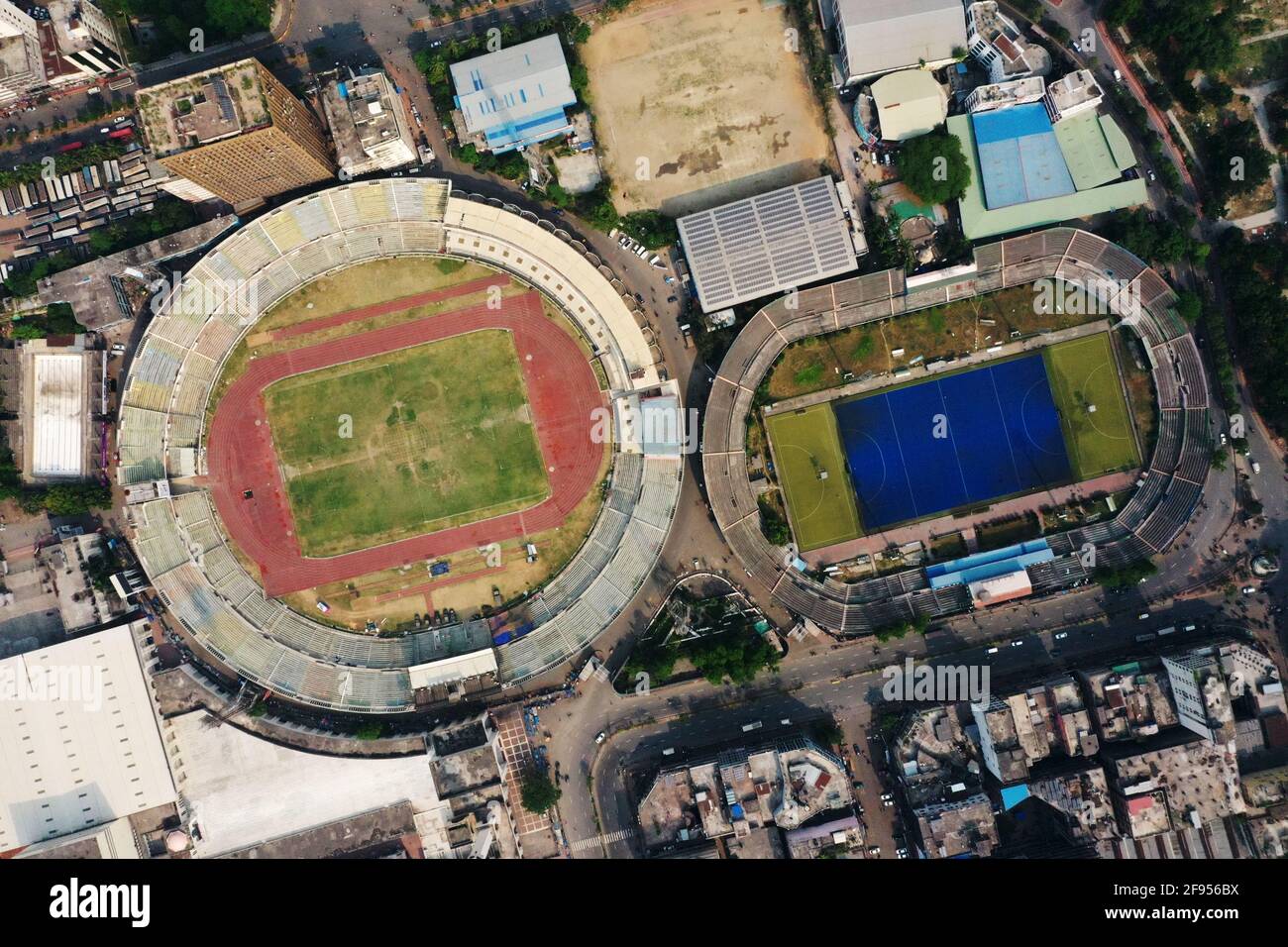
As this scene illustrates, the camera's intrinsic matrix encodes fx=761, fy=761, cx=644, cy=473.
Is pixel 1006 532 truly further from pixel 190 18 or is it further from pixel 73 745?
pixel 190 18

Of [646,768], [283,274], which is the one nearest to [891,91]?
[283,274]

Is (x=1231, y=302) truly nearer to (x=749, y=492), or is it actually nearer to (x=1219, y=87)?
(x=1219, y=87)

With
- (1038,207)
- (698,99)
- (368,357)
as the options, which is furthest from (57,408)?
(1038,207)

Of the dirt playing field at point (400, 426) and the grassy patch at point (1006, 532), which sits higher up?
the dirt playing field at point (400, 426)

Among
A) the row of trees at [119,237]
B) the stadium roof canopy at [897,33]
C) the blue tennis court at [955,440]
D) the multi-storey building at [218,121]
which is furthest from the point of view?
the blue tennis court at [955,440]

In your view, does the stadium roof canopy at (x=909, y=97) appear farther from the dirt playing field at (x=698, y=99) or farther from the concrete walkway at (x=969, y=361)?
the concrete walkway at (x=969, y=361)

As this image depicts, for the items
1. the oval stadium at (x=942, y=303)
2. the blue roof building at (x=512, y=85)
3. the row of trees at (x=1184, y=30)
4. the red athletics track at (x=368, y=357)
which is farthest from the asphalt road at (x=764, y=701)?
the blue roof building at (x=512, y=85)
